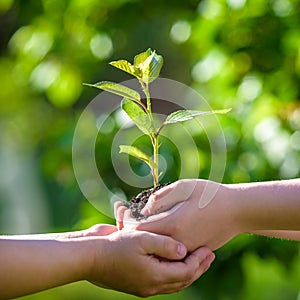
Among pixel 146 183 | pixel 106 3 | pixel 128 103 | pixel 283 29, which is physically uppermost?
pixel 106 3

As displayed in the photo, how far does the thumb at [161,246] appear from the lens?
146cm

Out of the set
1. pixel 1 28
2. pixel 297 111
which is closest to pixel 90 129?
pixel 297 111

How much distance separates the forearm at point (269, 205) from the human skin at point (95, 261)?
0.11 metres

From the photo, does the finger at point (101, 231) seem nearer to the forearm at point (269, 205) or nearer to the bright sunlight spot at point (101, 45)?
the forearm at point (269, 205)

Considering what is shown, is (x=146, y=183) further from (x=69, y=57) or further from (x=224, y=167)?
(x=69, y=57)

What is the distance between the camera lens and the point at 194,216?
1.53 metres

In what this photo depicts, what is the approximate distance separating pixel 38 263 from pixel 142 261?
0.54 feet

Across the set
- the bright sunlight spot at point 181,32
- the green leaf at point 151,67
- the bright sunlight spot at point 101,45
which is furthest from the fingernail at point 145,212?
the bright sunlight spot at point 101,45

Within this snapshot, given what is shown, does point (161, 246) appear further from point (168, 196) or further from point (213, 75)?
point (213, 75)

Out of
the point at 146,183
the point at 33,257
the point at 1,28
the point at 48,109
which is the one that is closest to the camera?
the point at 33,257

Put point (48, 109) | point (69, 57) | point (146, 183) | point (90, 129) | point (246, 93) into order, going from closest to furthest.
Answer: point (146, 183), point (246, 93), point (90, 129), point (69, 57), point (48, 109)

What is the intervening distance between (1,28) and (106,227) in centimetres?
285

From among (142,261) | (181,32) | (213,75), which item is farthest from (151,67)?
(181,32)

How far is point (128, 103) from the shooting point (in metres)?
1.47
